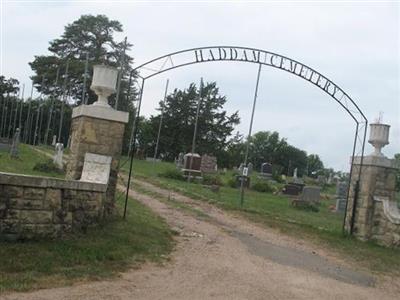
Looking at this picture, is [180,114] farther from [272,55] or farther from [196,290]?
[196,290]

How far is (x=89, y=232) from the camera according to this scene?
8.15 meters

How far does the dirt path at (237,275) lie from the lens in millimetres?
6026

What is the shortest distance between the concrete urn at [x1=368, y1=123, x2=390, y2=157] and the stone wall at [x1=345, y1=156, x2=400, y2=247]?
0.32 metres

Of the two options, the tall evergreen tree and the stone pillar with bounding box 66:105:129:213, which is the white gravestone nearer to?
the stone pillar with bounding box 66:105:129:213

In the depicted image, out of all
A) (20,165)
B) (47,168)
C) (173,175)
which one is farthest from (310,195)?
(20,165)

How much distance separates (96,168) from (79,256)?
271 centimetres

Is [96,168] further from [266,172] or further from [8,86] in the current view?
[8,86]

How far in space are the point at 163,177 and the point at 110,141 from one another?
17.4 metres

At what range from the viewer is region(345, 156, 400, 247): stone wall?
40.0ft

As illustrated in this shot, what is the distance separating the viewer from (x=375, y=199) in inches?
489

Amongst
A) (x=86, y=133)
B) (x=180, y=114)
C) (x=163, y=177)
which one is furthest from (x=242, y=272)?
(x=180, y=114)

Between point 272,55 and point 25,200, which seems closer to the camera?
point 25,200

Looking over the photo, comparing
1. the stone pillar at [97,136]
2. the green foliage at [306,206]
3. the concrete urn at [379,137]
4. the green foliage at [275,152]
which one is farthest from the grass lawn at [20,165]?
the green foliage at [275,152]

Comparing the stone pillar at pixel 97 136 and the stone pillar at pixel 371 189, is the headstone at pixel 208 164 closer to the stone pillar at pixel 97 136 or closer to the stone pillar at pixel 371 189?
the stone pillar at pixel 371 189
